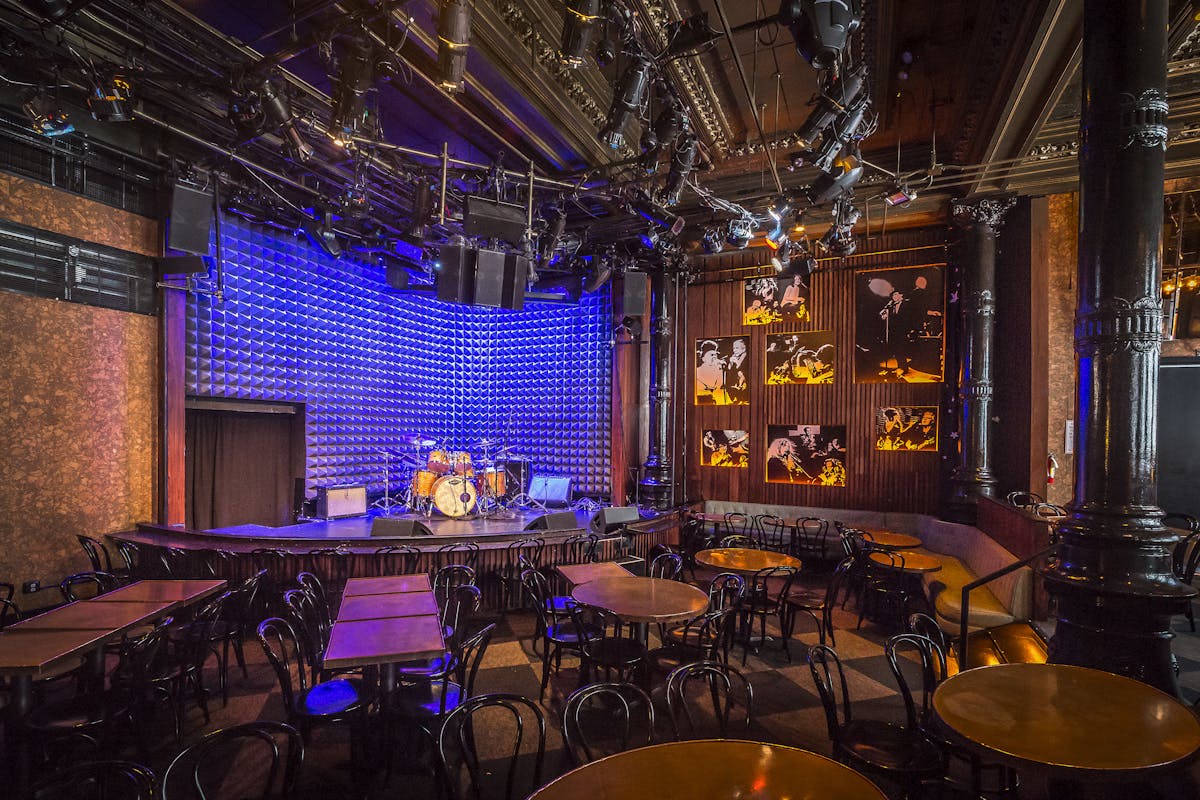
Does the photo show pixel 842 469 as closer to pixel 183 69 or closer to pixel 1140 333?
pixel 1140 333

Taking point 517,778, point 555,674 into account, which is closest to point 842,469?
point 555,674

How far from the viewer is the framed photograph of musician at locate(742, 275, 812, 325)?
9.07 metres

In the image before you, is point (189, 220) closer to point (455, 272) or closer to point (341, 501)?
point (455, 272)

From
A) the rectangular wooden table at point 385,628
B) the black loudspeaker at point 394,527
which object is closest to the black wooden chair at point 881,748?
the rectangular wooden table at point 385,628

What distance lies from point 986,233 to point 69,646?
9418mm

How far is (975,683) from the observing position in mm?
2719

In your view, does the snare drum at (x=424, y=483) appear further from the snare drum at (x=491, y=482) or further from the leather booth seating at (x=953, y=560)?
the leather booth seating at (x=953, y=560)

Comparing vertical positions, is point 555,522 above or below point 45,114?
below

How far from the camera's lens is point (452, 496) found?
827 cm

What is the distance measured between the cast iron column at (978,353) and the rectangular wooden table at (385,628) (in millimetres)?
6642

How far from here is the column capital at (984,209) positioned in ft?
23.2

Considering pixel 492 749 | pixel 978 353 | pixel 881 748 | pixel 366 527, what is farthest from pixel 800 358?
pixel 492 749

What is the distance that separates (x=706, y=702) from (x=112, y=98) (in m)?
6.65

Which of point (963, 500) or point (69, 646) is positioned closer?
point (69, 646)
